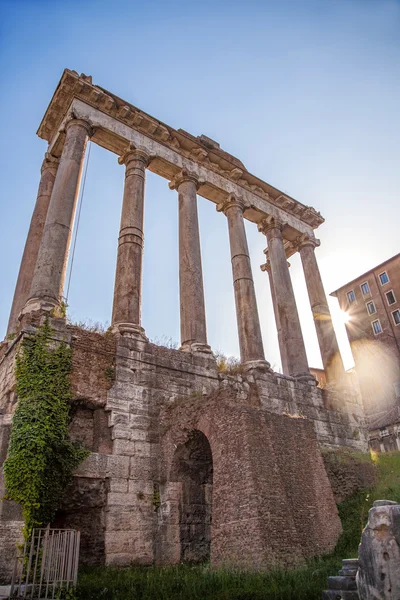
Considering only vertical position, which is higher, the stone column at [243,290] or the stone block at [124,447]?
the stone column at [243,290]

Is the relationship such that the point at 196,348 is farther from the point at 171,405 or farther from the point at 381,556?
the point at 381,556

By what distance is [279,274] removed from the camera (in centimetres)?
1870

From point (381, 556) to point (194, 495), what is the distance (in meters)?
6.55

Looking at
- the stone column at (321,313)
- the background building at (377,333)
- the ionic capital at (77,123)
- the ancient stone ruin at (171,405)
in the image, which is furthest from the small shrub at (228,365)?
the background building at (377,333)

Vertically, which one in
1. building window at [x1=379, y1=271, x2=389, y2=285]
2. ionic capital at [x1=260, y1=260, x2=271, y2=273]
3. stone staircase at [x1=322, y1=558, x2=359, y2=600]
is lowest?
stone staircase at [x1=322, y1=558, x2=359, y2=600]

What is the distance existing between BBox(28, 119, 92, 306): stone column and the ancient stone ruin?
45mm

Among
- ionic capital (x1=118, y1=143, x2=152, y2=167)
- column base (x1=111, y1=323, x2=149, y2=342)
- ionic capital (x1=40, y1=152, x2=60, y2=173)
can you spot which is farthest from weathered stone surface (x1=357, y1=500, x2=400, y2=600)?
ionic capital (x1=40, y1=152, x2=60, y2=173)

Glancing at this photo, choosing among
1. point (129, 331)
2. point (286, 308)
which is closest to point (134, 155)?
point (129, 331)

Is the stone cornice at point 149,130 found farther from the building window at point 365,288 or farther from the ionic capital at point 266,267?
the building window at point 365,288

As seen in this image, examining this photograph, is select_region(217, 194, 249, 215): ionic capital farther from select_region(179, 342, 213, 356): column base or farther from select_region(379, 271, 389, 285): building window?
select_region(379, 271, 389, 285): building window

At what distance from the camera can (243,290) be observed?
1662cm

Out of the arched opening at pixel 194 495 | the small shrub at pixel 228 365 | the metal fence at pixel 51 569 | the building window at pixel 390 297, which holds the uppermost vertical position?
the building window at pixel 390 297

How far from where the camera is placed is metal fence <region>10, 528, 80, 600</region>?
6559 millimetres

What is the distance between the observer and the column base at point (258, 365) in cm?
1481
